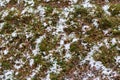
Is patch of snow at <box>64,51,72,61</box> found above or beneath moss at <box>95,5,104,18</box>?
beneath

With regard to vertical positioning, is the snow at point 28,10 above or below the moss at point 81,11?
above

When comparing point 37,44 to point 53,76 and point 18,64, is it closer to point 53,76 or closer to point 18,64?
point 18,64

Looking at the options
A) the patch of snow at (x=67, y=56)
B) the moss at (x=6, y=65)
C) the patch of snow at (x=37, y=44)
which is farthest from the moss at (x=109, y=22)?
the moss at (x=6, y=65)

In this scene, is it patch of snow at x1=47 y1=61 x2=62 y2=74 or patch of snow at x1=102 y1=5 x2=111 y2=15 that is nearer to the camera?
patch of snow at x1=47 y1=61 x2=62 y2=74

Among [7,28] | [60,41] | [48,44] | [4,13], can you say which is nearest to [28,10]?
[4,13]

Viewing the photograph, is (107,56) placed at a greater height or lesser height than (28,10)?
lesser

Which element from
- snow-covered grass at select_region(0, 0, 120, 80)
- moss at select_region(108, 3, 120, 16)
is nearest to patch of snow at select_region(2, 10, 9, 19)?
Answer: snow-covered grass at select_region(0, 0, 120, 80)

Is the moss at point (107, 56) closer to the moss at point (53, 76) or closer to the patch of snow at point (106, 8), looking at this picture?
the moss at point (53, 76)

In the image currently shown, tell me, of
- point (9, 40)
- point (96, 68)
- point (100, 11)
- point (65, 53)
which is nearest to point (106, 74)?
point (96, 68)

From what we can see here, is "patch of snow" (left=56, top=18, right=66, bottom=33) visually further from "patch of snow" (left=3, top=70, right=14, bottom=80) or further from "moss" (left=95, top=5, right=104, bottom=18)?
"patch of snow" (left=3, top=70, right=14, bottom=80)
